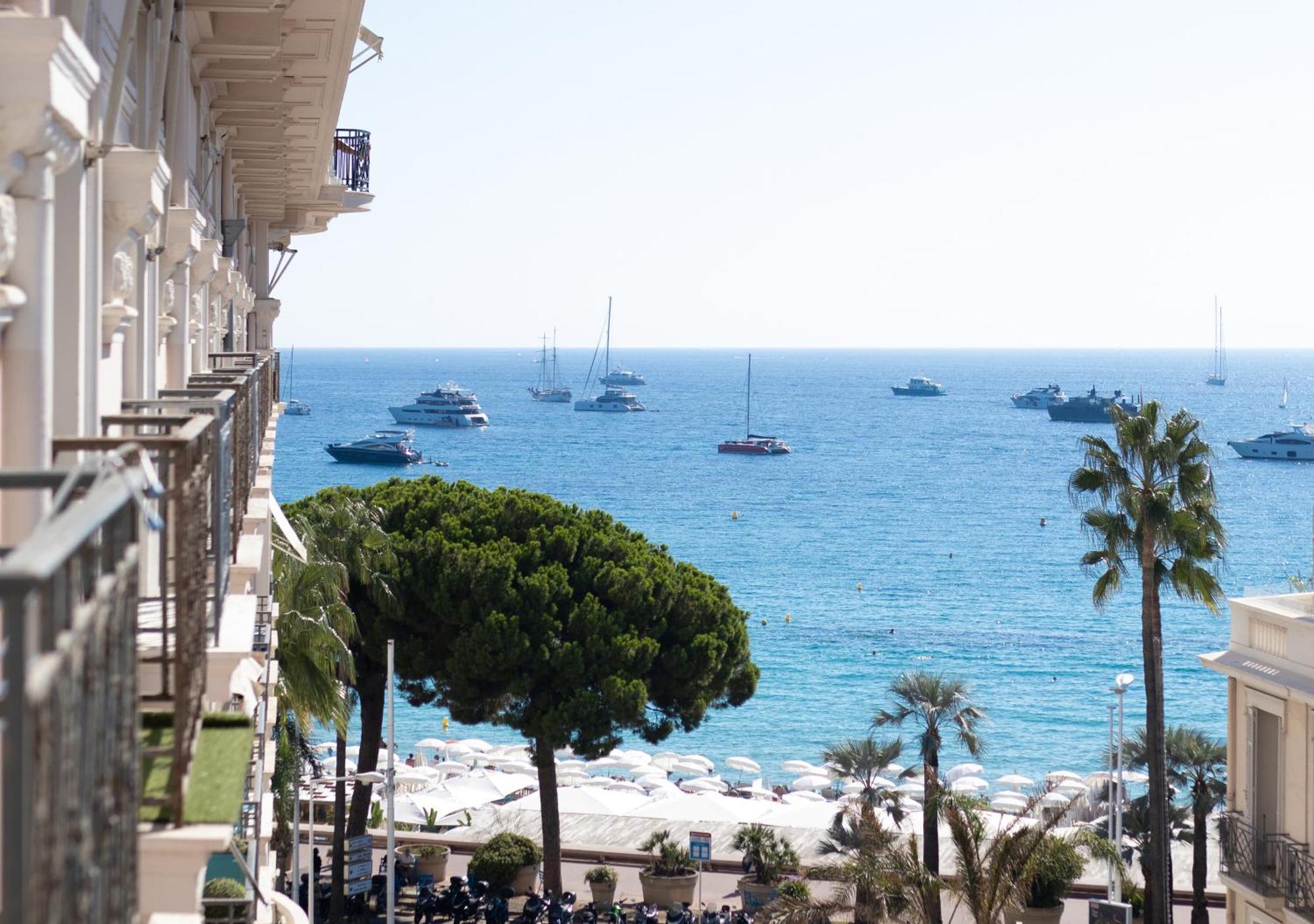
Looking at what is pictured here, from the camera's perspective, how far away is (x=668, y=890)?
106ft

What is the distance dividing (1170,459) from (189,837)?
93.7ft

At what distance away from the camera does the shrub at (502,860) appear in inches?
1267

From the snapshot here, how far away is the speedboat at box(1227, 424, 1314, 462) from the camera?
15988cm

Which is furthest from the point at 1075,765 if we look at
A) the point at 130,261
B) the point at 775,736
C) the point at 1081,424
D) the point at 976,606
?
the point at 1081,424

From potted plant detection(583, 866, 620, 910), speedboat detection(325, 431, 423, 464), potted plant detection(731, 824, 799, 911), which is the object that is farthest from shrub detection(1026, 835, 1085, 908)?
speedboat detection(325, 431, 423, 464)

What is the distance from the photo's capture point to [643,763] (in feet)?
167

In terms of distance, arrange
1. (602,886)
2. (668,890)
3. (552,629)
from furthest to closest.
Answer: (668,890)
(602,886)
(552,629)

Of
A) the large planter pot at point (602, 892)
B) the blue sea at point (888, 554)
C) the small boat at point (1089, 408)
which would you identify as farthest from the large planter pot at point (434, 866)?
the small boat at point (1089, 408)

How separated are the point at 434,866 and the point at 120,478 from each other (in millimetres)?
31642

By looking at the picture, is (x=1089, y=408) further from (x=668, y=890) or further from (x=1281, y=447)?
(x=668, y=890)

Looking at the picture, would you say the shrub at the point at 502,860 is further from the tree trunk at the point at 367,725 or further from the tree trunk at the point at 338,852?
the tree trunk at the point at 338,852

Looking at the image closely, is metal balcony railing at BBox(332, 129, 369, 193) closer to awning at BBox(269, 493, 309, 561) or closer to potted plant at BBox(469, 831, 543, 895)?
awning at BBox(269, 493, 309, 561)

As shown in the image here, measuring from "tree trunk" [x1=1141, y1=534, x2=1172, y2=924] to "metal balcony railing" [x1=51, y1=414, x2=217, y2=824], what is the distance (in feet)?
80.3

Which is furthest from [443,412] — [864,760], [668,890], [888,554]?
[668,890]
